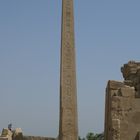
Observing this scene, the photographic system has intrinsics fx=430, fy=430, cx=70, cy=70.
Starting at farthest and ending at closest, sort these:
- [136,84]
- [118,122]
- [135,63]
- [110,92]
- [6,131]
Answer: [6,131] < [135,63] < [136,84] < [110,92] < [118,122]

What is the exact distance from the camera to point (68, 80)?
11422mm

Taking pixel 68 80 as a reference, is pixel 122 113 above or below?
below

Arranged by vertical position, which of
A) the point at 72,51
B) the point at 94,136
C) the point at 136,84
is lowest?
the point at 94,136

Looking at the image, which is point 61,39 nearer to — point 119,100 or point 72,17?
point 72,17

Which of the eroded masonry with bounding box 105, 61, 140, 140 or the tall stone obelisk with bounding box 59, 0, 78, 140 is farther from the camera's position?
the tall stone obelisk with bounding box 59, 0, 78, 140

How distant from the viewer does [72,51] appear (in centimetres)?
1164

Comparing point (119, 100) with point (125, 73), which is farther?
point (125, 73)

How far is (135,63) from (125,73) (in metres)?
0.37

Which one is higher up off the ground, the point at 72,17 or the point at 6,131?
the point at 72,17

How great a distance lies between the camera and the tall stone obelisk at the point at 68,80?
36.6 feet

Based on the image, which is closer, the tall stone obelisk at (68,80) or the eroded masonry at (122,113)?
the eroded masonry at (122,113)

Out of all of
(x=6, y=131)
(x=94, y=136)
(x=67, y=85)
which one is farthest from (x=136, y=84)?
(x=94, y=136)

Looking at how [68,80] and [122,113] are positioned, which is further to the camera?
[68,80]

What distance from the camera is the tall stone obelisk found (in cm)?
1116
